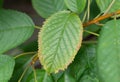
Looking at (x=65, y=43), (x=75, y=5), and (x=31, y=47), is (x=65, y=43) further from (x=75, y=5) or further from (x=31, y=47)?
(x=31, y=47)

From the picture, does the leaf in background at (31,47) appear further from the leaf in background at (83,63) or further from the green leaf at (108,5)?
the green leaf at (108,5)

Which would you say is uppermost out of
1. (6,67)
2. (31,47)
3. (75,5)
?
(75,5)

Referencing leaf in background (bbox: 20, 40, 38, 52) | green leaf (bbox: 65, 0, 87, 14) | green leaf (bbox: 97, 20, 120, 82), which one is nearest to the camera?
green leaf (bbox: 97, 20, 120, 82)

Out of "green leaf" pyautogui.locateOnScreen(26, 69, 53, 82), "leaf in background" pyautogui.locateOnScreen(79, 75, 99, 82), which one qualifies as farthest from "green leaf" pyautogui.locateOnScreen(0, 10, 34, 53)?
"leaf in background" pyautogui.locateOnScreen(79, 75, 99, 82)

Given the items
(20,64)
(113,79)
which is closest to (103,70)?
(113,79)

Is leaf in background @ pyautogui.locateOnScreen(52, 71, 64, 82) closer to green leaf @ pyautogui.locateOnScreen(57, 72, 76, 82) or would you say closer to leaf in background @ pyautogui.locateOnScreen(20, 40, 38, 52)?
green leaf @ pyautogui.locateOnScreen(57, 72, 76, 82)

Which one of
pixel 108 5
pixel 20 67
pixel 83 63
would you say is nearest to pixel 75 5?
pixel 108 5
